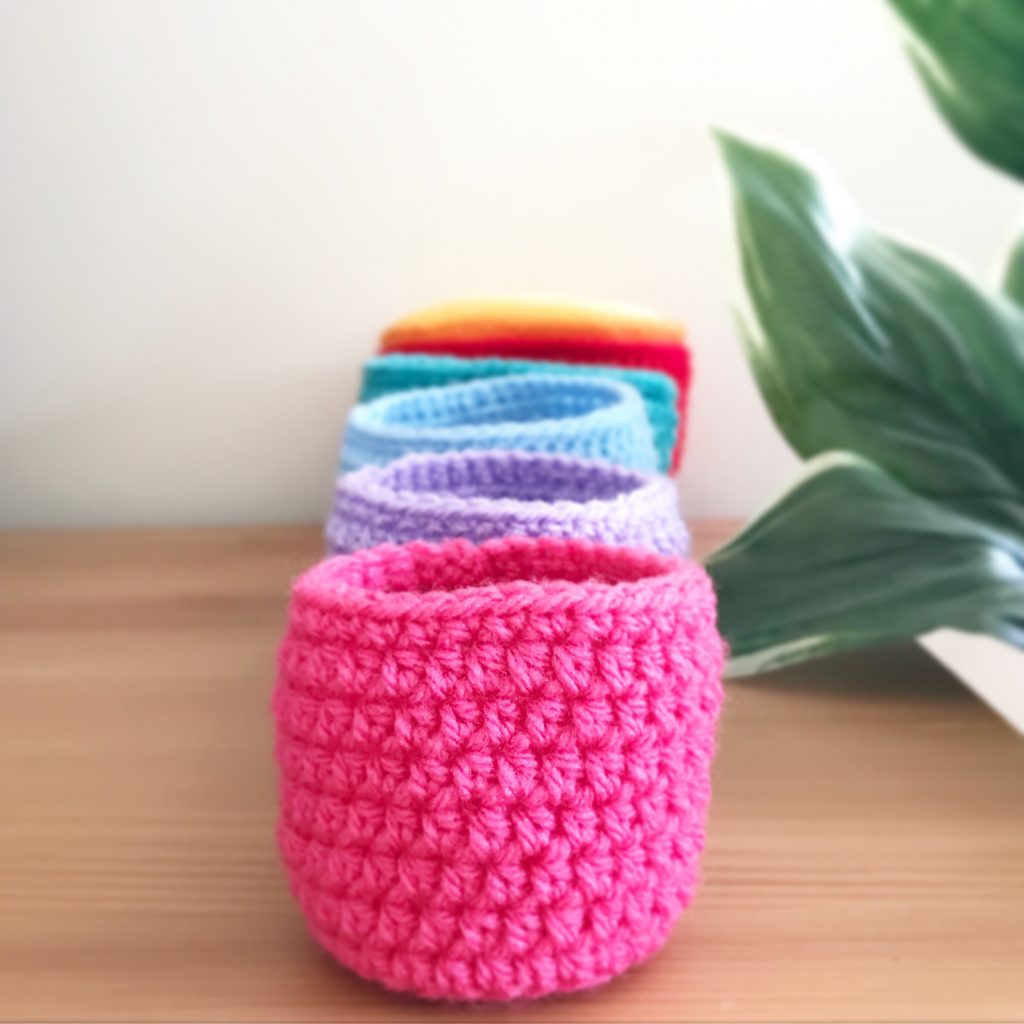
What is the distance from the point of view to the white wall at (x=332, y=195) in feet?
2.42

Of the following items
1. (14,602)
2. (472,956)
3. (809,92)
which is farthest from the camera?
(809,92)

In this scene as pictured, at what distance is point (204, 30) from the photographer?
2.44 feet

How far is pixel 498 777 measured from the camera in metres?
0.26

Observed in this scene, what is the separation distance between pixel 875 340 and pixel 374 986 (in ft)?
0.59

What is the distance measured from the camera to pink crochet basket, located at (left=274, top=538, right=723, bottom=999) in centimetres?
26

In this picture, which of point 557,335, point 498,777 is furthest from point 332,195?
point 498,777

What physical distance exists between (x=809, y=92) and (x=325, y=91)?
296 millimetres

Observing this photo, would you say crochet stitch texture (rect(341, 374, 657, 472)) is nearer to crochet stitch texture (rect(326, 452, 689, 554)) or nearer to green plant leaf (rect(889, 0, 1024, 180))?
crochet stitch texture (rect(326, 452, 689, 554))

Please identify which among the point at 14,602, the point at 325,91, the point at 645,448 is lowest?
the point at 14,602

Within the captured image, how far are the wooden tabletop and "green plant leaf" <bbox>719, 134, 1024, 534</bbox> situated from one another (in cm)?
13

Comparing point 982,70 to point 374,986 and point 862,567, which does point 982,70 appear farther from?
point 374,986

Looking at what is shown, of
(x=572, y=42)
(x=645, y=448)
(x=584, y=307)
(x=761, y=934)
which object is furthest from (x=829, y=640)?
(x=572, y=42)

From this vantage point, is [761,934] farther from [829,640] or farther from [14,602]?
[14,602]

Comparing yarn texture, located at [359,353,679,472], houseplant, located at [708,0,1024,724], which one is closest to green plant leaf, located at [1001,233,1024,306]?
houseplant, located at [708,0,1024,724]
